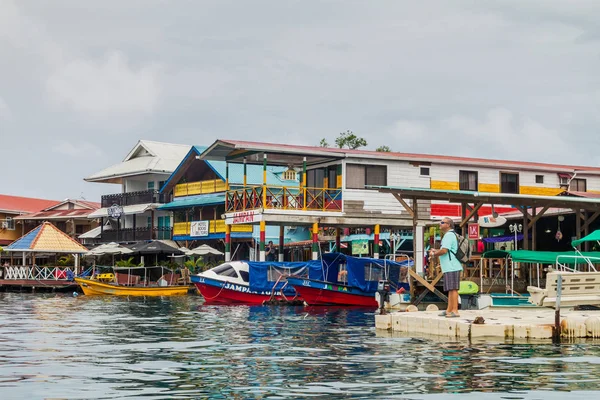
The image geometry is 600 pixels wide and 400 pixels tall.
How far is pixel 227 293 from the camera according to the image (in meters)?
38.9

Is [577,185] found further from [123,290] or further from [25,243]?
[25,243]

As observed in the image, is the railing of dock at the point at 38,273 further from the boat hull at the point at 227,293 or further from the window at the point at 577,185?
the window at the point at 577,185

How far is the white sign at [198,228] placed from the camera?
58688 millimetres

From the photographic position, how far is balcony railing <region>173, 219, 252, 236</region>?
56.0 meters

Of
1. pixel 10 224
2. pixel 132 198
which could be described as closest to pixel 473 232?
pixel 132 198

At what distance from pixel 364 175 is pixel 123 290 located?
45.4ft

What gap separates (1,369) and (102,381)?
7.03 feet

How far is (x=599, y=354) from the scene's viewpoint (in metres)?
15.4

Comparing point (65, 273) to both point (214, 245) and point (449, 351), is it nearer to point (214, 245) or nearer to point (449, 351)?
point (214, 245)

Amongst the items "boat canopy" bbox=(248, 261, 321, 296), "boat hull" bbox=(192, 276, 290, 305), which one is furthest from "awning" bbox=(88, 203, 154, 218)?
"boat canopy" bbox=(248, 261, 321, 296)

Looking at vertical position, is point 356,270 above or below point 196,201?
below

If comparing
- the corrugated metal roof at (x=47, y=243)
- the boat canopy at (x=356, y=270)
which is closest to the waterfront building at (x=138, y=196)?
the corrugated metal roof at (x=47, y=243)

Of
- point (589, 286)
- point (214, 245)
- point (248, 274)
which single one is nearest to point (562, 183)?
point (248, 274)

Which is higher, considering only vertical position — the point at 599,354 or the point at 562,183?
the point at 562,183
